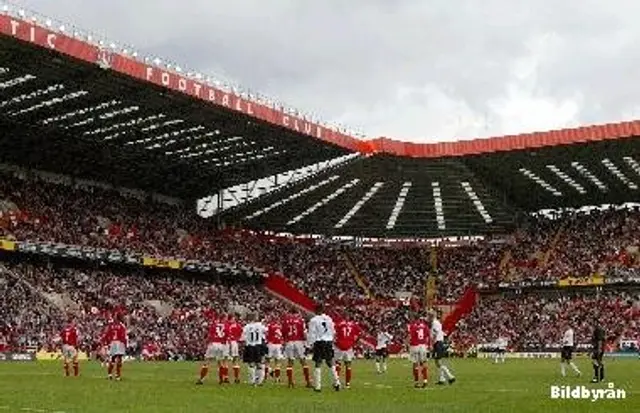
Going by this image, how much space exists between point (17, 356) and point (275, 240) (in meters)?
35.8

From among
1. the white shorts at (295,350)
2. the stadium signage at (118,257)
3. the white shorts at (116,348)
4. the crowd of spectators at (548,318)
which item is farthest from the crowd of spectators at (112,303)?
the white shorts at (295,350)

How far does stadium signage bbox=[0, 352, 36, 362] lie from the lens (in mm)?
47684


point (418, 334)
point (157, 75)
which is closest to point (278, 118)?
point (157, 75)

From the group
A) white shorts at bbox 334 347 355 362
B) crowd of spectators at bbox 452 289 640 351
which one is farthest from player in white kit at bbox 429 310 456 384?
crowd of spectators at bbox 452 289 640 351

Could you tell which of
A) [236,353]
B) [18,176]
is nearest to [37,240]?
[18,176]

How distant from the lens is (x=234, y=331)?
3058 centimetres

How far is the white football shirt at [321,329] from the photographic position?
24.9 meters

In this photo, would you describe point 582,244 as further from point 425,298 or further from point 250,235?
point 250,235

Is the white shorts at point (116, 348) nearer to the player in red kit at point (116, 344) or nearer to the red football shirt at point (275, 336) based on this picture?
the player in red kit at point (116, 344)

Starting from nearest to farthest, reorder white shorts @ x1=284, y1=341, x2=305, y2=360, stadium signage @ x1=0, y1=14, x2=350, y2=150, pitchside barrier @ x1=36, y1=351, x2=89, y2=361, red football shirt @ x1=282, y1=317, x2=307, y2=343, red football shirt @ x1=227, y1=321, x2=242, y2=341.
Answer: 1. white shorts @ x1=284, y1=341, x2=305, y2=360
2. red football shirt @ x1=282, y1=317, x2=307, y2=343
3. red football shirt @ x1=227, y1=321, x2=242, y2=341
4. stadium signage @ x1=0, y1=14, x2=350, y2=150
5. pitchside barrier @ x1=36, y1=351, x2=89, y2=361

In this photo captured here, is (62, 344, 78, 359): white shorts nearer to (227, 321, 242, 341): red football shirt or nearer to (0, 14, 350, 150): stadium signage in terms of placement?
(227, 321, 242, 341): red football shirt

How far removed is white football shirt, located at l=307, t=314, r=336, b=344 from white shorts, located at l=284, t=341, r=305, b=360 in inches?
167

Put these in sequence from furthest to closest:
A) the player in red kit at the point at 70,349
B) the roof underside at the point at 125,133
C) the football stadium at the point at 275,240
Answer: the roof underside at the point at 125,133 < the football stadium at the point at 275,240 < the player in red kit at the point at 70,349

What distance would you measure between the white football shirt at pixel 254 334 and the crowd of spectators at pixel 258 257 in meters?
24.8
